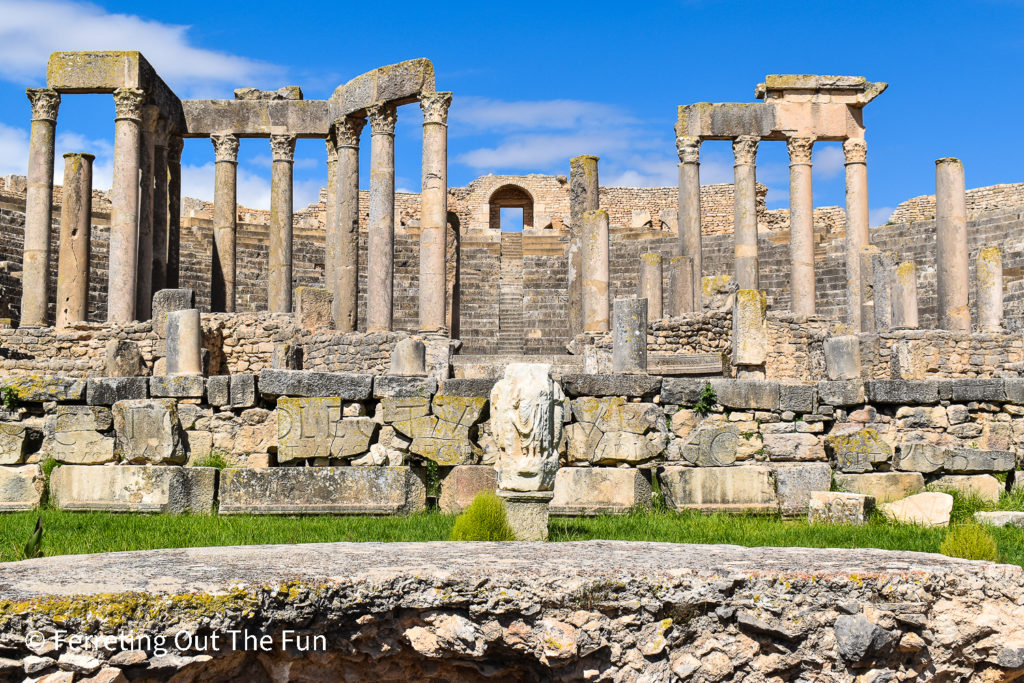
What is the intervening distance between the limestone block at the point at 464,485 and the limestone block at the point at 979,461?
4627 millimetres

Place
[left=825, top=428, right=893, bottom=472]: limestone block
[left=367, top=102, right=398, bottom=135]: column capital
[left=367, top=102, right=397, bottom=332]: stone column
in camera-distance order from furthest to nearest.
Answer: [left=367, top=102, right=398, bottom=135]: column capital < [left=367, top=102, right=397, bottom=332]: stone column < [left=825, top=428, right=893, bottom=472]: limestone block

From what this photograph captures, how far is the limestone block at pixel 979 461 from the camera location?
35.6 feet

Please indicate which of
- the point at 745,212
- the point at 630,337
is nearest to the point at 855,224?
the point at 745,212

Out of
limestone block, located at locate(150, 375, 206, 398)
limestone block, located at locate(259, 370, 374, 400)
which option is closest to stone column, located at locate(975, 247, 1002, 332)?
limestone block, located at locate(259, 370, 374, 400)

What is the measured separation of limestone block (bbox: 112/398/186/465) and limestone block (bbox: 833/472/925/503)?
671cm

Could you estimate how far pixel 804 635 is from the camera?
5.48 m

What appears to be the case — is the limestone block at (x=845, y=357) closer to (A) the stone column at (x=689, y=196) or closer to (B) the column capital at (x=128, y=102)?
(A) the stone column at (x=689, y=196)

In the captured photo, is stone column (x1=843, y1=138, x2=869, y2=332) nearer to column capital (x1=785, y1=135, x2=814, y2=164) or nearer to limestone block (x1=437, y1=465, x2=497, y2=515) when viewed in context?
column capital (x1=785, y1=135, x2=814, y2=164)

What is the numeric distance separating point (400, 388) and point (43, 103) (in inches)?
560

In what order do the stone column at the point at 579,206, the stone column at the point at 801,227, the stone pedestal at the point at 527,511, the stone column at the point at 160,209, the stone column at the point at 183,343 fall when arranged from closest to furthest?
the stone pedestal at the point at 527,511 < the stone column at the point at 183,343 < the stone column at the point at 579,206 < the stone column at the point at 160,209 < the stone column at the point at 801,227

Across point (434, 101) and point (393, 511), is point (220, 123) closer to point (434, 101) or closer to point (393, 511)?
point (434, 101)

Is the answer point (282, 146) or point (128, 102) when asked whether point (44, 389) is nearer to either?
point (128, 102)

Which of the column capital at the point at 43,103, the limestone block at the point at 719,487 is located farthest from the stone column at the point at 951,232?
the column capital at the point at 43,103

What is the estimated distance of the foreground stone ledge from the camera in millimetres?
5316
